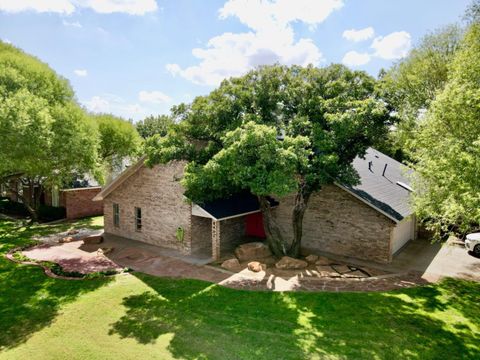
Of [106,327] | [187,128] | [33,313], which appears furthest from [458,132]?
[33,313]

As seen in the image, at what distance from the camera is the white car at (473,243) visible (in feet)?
59.6

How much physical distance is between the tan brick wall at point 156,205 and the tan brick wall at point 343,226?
6743 millimetres

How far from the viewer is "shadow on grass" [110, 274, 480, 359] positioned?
31.0 ft

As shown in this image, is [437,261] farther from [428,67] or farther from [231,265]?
[428,67]

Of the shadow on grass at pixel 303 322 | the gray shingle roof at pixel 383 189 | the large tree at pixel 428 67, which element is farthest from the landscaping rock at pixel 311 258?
the large tree at pixel 428 67

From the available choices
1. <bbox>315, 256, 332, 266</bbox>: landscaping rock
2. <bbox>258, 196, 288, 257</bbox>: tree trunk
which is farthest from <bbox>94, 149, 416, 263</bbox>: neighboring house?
<bbox>315, 256, 332, 266</bbox>: landscaping rock

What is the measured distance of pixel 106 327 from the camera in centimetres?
1059

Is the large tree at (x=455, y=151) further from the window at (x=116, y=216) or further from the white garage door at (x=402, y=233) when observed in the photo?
the window at (x=116, y=216)

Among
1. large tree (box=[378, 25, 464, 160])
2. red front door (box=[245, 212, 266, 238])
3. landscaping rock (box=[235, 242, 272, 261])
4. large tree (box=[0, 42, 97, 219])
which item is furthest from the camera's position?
red front door (box=[245, 212, 266, 238])

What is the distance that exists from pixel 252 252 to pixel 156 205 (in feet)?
22.4

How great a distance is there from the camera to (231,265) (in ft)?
52.5

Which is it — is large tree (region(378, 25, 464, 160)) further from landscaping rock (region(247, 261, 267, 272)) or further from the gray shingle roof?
landscaping rock (region(247, 261, 267, 272))

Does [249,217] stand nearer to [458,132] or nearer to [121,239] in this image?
[121,239]

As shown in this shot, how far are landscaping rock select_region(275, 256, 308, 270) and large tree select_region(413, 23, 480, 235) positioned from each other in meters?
6.08
